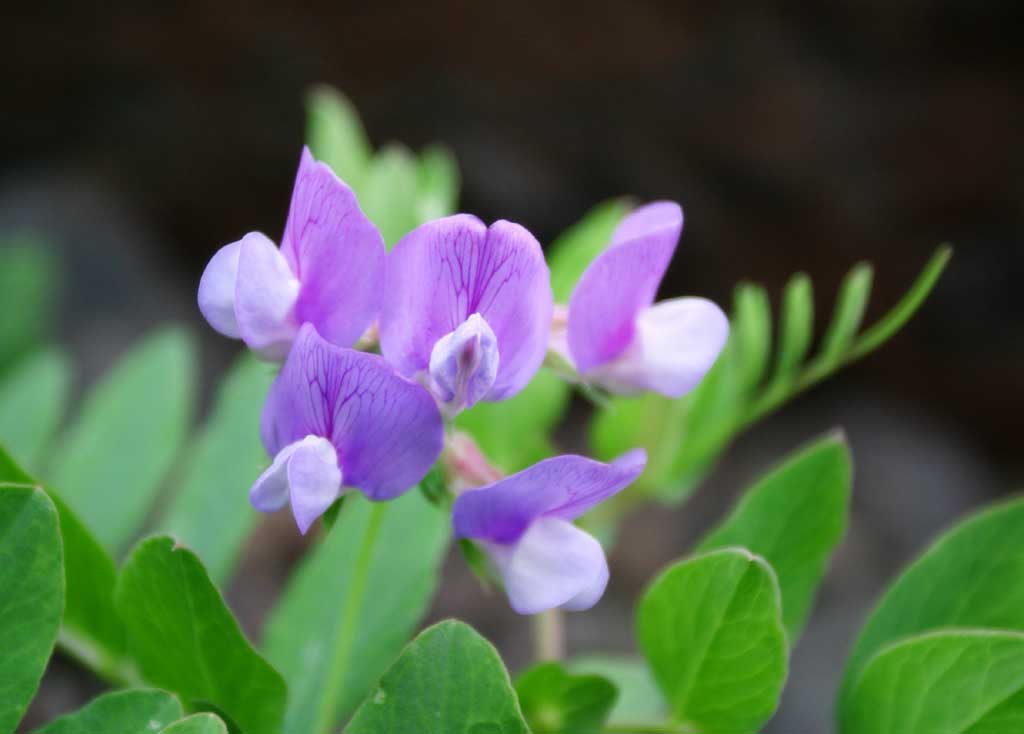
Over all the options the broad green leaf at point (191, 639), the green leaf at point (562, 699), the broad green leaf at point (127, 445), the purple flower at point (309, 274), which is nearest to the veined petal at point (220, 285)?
the purple flower at point (309, 274)

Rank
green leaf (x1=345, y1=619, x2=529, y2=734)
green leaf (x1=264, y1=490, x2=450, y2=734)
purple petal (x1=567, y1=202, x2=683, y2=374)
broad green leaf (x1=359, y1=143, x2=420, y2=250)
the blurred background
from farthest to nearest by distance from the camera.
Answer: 1. the blurred background
2. broad green leaf (x1=359, y1=143, x2=420, y2=250)
3. green leaf (x1=264, y1=490, x2=450, y2=734)
4. purple petal (x1=567, y1=202, x2=683, y2=374)
5. green leaf (x1=345, y1=619, x2=529, y2=734)

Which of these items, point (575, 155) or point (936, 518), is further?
point (936, 518)

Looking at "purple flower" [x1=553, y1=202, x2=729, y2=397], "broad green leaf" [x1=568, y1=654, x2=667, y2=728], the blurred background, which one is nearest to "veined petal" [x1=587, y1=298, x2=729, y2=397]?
"purple flower" [x1=553, y1=202, x2=729, y2=397]

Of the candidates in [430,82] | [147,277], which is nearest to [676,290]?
[430,82]

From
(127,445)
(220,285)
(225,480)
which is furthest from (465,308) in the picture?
(127,445)

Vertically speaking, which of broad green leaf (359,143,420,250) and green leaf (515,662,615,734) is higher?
broad green leaf (359,143,420,250)

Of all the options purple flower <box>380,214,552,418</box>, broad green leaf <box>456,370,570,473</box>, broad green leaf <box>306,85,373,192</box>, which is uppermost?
broad green leaf <box>306,85,373,192</box>

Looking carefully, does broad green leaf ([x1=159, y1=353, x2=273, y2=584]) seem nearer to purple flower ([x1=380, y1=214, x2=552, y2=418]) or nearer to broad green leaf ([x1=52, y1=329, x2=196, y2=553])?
broad green leaf ([x1=52, y1=329, x2=196, y2=553])

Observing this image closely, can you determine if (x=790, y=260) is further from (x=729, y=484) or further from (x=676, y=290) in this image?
(x=729, y=484)
